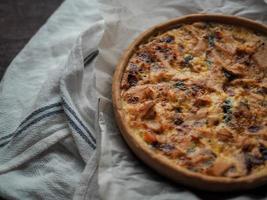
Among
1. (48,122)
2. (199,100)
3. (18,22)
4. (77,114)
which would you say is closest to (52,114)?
(48,122)

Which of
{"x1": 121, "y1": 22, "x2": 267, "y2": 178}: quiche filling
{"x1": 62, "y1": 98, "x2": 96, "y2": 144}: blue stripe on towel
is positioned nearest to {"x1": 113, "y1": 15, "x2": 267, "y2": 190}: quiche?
{"x1": 121, "y1": 22, "x2": 267, "y2": 178}: quiche filling

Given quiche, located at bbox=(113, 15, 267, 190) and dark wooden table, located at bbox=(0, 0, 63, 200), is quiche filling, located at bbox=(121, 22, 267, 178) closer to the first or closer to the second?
quiche, located at bbox=(113, 15, 267, 190)

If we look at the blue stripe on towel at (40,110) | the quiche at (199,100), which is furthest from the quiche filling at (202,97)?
the blue stripe on towel at (40,110)

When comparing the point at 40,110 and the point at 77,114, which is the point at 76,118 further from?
the point at 40,110

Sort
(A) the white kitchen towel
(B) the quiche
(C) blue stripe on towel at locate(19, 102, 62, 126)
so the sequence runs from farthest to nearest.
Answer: (C) blue stripe on towel at locate(19, 102, 62, 126) → (A) the white kitchen towel → (B) the quiche

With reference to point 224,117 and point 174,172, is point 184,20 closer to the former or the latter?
point 224,117

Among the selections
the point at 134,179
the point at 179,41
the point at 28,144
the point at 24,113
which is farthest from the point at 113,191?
the point at 179,41
